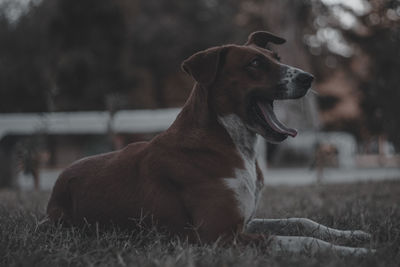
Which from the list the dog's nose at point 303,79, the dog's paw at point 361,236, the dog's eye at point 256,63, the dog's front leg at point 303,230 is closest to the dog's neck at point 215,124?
the dog's eye at point 256,63

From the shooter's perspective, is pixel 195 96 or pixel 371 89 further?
pixel 371 89

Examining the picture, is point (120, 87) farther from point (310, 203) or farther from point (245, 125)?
point (245, 125)

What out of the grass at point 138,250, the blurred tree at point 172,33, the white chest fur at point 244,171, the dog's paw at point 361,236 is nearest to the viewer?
the grass at point 138,250

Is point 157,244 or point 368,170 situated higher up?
point 157,244

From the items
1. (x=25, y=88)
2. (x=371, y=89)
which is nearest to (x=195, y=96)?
(x=371, y=89)

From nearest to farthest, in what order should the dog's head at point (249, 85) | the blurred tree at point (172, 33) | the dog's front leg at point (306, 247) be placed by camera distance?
the dog's front leg at point (306, 247) → the dog's head at point (249, 85) → the blurred tree at point (172, 33)

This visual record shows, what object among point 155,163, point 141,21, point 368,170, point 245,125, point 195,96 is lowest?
point 368,170

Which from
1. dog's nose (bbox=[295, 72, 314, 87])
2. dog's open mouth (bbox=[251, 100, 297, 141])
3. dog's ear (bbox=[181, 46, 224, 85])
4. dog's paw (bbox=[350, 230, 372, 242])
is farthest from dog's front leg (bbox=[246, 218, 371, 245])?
dog's ear (bbox=[181, 46, 224, 85])

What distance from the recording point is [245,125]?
352cm

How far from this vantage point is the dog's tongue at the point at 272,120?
3.47 meters

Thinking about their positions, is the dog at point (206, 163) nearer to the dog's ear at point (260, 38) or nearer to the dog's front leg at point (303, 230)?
the dog's front leg at point (303, 230)

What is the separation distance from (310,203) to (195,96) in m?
3.33

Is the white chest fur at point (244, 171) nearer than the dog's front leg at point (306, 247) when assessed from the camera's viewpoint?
No

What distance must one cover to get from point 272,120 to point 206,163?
26.1 inches
